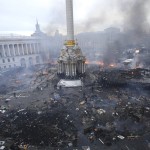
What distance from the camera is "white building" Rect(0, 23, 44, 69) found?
69.1 meters

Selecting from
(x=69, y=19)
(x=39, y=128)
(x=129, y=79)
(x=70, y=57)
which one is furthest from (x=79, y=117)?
(x=69, y=19)

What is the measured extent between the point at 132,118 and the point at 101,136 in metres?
5.82

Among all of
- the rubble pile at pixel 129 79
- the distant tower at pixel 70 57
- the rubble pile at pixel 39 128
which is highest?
the distant tower at pixel 70 57

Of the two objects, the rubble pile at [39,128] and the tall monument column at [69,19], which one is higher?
the tall monument column at [69,19]

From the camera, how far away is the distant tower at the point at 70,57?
4106cm

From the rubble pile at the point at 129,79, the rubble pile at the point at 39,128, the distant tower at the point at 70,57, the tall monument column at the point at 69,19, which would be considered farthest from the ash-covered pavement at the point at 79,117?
the tall monument column at the point at 69,19

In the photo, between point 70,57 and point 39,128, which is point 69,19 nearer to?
point 70,57

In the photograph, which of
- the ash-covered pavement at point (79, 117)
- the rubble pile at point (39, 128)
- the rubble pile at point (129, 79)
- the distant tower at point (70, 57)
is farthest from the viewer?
the distant tower at point (70, 57)

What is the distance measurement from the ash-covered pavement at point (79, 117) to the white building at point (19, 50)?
3718 cm

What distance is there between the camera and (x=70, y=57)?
41.0 m

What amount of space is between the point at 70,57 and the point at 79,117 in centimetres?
1984

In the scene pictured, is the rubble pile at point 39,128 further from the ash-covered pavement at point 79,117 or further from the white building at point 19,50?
the white building at point 19,50

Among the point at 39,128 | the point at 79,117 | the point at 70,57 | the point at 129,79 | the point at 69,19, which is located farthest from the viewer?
the point at 69,19

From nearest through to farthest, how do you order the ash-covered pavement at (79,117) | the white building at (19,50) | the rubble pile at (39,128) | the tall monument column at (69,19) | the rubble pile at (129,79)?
the ash-covered pavement at (79,117) → the rubble pile at (39,128) → the rubble pile at (129,79) → the tall monument column at (69,19) → the white building at (19,50)
